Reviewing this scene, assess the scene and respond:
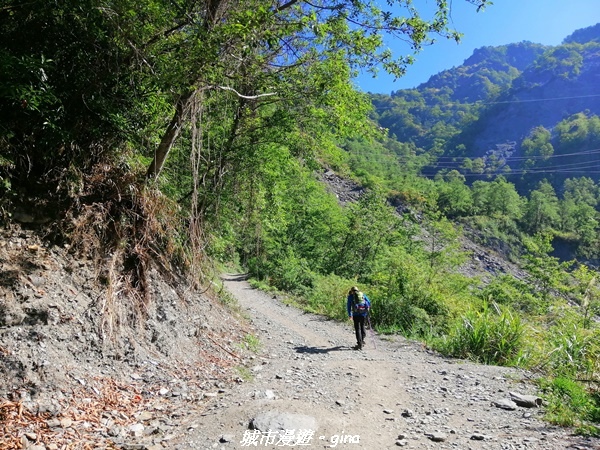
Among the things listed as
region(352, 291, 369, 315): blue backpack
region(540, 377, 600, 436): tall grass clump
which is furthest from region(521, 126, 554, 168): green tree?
region(540, 377, 600, 436): tall grass clump

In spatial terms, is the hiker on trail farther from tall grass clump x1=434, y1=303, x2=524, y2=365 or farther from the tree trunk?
the tree trunk

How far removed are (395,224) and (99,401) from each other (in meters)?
23.5

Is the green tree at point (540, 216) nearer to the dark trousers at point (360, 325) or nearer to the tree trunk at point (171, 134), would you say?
the dark trousers at point (360, 325)

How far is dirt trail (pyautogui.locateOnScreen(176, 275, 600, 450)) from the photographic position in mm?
3809

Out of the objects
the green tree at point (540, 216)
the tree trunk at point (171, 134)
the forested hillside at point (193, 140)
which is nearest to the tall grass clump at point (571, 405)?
the forested hillside at point (193, 140)

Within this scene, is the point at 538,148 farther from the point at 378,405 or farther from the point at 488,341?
the point at 378,405

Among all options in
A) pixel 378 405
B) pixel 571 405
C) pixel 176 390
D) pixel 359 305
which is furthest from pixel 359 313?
pixel 176 390

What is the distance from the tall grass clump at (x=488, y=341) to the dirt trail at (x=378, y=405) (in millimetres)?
512

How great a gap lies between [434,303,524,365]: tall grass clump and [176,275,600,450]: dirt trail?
51 centimetres

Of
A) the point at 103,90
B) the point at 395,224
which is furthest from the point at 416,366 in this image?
the point at 395,224

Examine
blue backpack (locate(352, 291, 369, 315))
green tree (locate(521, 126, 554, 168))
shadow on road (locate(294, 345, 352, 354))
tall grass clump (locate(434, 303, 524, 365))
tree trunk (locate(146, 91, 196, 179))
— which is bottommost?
shadow on road (locate(294, 345, 352, 354))

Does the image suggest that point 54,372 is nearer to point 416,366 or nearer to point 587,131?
point 416,366

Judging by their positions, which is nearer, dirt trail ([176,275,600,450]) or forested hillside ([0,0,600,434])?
dirt trail ([176,275,600,450])

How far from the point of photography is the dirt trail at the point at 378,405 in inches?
150
